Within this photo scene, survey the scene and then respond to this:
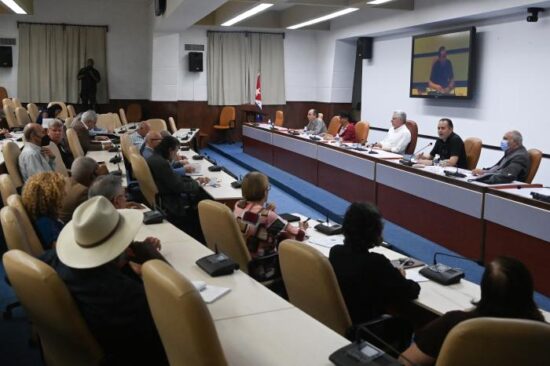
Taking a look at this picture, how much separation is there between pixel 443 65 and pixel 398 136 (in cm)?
191

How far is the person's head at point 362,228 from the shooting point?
2518 millimetres

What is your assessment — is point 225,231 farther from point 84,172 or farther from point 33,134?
point 33,134

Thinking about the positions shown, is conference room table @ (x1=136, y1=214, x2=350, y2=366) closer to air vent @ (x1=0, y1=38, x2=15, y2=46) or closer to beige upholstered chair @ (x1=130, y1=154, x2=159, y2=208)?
beige upholstered chair @ (x1=130, y1=154, x2=159, y2=208)

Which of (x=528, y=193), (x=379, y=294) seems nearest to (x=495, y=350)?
(x=379, y=294)

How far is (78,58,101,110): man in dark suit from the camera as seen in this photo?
39.1 ft

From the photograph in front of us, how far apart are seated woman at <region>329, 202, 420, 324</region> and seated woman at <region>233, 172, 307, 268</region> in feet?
2.27

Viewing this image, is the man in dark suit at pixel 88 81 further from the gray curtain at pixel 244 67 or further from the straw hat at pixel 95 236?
the straw hat at pixel 95 236

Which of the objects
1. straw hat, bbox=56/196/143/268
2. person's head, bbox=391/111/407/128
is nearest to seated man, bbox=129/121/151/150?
person's head, bbox=391/111/407/128

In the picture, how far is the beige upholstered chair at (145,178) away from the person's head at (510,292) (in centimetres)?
361

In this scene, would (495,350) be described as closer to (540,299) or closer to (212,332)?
(212,332)

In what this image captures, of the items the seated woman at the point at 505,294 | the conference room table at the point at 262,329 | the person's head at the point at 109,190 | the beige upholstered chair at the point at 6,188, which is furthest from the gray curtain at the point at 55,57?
the seated woman at the point at 505,294

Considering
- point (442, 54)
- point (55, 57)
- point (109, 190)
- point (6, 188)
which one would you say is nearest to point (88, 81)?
point (55, 57)

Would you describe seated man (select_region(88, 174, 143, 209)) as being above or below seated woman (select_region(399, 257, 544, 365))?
above

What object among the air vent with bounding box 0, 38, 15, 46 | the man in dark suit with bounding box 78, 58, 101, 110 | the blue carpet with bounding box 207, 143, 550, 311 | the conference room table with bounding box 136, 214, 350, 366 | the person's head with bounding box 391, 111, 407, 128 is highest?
the air vent with bounding box 0, 38, 15, 46
